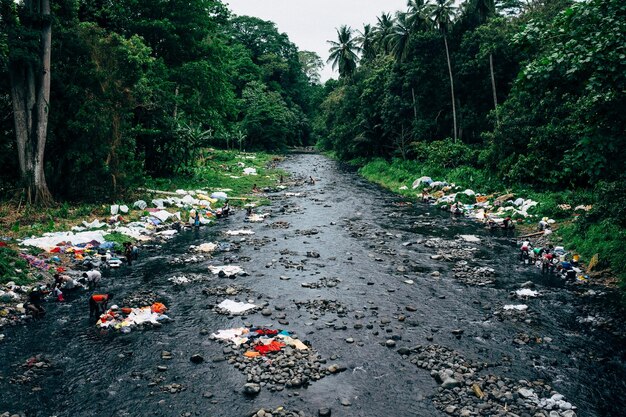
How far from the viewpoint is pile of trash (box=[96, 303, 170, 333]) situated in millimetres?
10297

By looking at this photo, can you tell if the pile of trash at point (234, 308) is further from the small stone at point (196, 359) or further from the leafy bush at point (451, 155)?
the leafy bush at point (451, 155)

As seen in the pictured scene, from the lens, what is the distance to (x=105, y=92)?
69.9ft

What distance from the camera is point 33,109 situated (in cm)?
1933

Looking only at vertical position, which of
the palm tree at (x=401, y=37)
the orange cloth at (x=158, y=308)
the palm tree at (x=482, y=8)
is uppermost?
the palm tree at (x=482, y=8)

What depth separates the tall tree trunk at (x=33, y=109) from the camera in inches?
746

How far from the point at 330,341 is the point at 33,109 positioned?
18.2 meters

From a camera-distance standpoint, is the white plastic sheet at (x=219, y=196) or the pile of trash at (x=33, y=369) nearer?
the pile of trash at (x=33, y=369)

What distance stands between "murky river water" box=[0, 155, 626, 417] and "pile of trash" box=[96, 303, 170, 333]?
33 cm

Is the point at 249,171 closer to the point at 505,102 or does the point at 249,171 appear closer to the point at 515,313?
the point at 505,102

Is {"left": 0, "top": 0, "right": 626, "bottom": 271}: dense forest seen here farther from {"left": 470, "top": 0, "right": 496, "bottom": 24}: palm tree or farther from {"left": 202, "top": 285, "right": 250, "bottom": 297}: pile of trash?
{"left": 202, "top": 285, "right": 250, "bottom": 297}: pile of trash

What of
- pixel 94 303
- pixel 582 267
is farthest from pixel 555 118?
pixel 94 303

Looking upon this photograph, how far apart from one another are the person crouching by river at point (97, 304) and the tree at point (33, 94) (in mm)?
11160

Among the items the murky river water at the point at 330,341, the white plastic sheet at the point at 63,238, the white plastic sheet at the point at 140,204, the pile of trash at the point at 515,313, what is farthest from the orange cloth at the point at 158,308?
the white plastic sheet at the point at 140,204

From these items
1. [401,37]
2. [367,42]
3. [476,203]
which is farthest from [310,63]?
[476,203]
